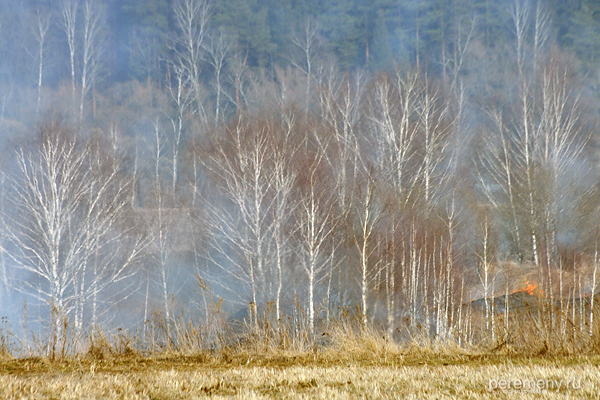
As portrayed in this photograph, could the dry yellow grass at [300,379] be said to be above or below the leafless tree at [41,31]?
below

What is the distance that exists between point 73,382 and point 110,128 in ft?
63.1

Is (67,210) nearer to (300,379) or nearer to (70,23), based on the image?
(300,379)

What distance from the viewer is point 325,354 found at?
22.0ft

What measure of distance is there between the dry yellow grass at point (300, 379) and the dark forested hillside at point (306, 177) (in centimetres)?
280

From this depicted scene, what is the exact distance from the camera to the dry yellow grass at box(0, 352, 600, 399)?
12.8 feet

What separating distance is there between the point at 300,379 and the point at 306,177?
9.62 metres

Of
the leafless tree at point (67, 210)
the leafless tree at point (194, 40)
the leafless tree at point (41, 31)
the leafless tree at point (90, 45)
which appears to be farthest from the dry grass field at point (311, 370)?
the leafless tree at point (41, 31)

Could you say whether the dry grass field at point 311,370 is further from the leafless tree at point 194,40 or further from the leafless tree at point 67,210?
the leafless tree at point 194,40

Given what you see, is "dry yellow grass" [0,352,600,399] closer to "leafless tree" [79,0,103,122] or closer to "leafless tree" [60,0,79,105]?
"leafless tree" [79,0,103,122]

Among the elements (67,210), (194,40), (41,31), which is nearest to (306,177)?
(67,210)

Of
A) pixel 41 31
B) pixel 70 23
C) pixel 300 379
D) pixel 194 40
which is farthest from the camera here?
pixel 194 40

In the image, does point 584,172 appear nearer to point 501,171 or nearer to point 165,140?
point 501,171

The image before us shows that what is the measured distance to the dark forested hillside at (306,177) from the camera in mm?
14016

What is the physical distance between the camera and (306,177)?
1394cm
